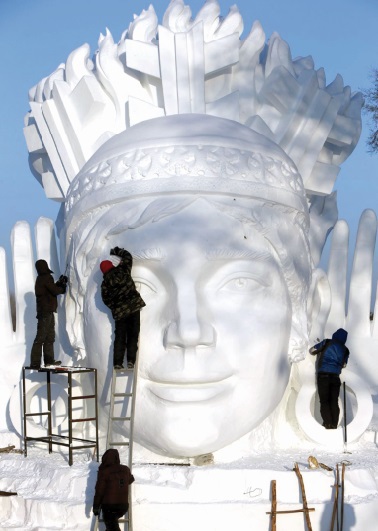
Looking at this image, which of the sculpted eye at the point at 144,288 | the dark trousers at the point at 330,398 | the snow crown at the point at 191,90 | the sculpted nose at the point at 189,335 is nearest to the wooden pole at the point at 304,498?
the sculpted nose at the point at 189,335

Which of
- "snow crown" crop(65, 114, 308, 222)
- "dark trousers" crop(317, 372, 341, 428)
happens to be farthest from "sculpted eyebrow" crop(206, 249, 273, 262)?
"dark trousers" crop(317, 372, 341, 428)

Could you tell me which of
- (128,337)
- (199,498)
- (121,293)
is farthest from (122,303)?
(199,498)

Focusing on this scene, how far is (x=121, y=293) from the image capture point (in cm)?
896

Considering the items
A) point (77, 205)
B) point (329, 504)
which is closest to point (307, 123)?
point (77, 205)

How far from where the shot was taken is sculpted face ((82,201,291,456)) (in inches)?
351

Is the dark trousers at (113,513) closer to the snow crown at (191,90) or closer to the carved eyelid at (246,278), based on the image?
the carved eyelid at (246,278)

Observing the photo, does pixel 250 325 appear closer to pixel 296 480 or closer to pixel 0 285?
pixel 296 480

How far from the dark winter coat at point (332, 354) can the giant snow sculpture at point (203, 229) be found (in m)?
0.20

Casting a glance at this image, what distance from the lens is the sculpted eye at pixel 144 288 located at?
9219 mm

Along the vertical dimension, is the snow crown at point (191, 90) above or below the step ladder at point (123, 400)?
above

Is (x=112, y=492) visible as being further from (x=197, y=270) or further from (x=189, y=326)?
(x=197, y=270)

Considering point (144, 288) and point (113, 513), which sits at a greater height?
point (144, 288)

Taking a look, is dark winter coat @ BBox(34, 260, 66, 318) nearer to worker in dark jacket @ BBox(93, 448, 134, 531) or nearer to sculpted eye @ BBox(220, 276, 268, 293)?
sculpted eye @ BBox(220, 276, 268, 293)

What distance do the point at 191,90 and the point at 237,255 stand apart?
2.92 metres
